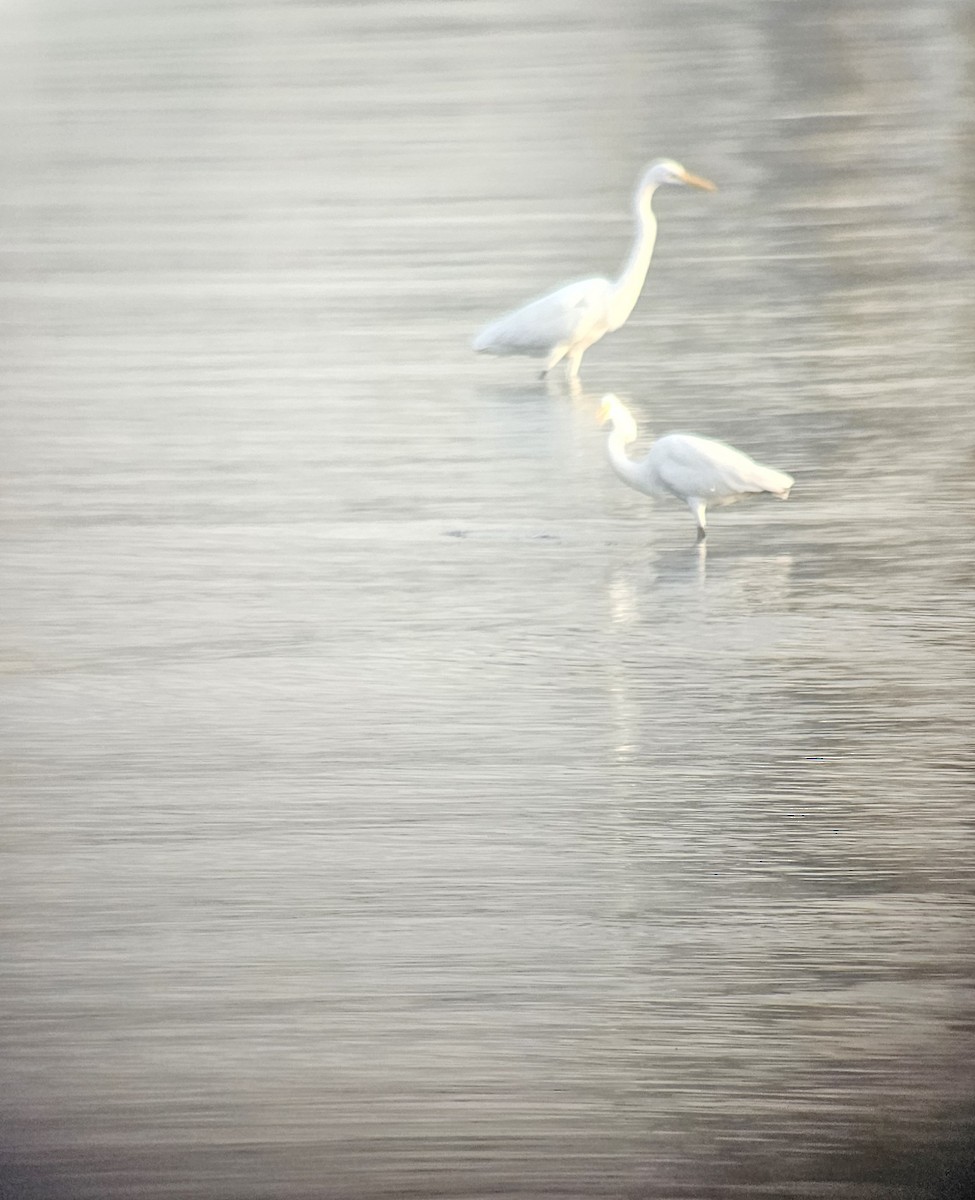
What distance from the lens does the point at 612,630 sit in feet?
4.25

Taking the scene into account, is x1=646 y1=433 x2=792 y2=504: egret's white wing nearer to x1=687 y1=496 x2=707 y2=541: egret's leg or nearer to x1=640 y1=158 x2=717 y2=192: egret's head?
x1=687 y1=496 x2=707 y2=541: egret's leg

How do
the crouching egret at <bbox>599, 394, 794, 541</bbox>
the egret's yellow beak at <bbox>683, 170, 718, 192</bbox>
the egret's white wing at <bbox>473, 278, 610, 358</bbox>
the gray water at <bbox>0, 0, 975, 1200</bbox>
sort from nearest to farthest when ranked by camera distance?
the gray water at <bbox>0, 0, 975, 1200</bbox>
the crouching egret at <bbox>599, 394, 794, 541</bbox>
the egret's white wing at <bbox>473, 278, 610, 358</bbox>
the egret's yellow beak at <bbox>683, 170, 718, 192</bbox>

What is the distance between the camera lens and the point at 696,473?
1341 millimetres

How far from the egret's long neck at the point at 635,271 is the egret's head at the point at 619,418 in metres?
0.14

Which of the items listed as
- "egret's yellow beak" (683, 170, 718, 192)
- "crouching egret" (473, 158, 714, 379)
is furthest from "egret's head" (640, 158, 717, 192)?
"crouching egret" (473, 158, 714, 379)

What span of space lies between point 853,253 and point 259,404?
59 cm

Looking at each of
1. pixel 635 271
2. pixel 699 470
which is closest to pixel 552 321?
pixel 635 271

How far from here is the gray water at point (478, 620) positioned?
104 cm

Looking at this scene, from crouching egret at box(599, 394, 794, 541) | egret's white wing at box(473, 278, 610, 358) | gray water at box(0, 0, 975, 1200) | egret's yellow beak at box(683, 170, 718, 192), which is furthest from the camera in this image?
egret's yellow beak at box(683, 170, 718, 192)

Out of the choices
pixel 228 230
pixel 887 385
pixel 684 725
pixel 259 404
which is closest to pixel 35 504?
pixel 259 404

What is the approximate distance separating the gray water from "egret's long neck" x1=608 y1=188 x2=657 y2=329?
31 millimetres

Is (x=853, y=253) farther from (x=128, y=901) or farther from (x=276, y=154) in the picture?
(x=128, y=901)

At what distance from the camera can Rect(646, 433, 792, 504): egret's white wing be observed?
52.8 inches

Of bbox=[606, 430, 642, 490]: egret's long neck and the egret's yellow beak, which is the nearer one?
bbox=[606, 430, 642, 490]: egret's long neck
